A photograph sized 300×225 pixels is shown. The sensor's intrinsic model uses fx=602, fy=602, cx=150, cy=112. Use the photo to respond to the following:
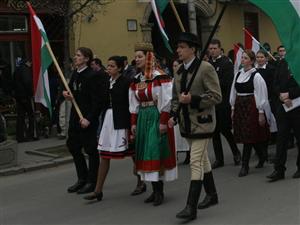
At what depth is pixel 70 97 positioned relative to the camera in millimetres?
7555

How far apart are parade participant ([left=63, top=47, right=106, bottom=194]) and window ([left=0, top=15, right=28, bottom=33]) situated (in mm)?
7340

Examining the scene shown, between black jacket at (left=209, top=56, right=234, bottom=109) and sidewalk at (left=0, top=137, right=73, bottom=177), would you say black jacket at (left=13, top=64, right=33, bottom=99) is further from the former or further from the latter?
black jacket at (left=209, top=56, right=234, bottom=109)

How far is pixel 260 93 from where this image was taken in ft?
27.2

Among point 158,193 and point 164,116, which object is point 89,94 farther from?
point 158,193

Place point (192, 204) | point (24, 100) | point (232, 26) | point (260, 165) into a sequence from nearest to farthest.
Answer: point (192, 204), point (260, 165), point (24, 100), point (232, 26)

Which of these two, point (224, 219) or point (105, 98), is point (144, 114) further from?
point (224, 219)

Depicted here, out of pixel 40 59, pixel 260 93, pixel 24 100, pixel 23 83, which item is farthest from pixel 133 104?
pixel 24 100

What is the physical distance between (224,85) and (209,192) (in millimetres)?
2978

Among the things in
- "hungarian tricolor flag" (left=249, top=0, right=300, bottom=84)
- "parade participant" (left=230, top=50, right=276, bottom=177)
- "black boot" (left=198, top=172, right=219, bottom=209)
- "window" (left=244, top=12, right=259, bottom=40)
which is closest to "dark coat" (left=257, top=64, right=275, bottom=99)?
"parade participant" (left=230, top=50, right=276, bottom=177)

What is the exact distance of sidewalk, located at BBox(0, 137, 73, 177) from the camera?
976 cm

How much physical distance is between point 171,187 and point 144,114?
4.78 feet

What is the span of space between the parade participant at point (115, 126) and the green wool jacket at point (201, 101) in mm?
1004

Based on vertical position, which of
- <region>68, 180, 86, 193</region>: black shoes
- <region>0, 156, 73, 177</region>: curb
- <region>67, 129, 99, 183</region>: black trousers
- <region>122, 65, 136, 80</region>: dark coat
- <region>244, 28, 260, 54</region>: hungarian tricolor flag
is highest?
<region>244, 28, 260, 54</region>: hungarian tricolor flag

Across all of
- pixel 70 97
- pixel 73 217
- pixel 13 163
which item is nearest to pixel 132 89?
pixel 70 97
